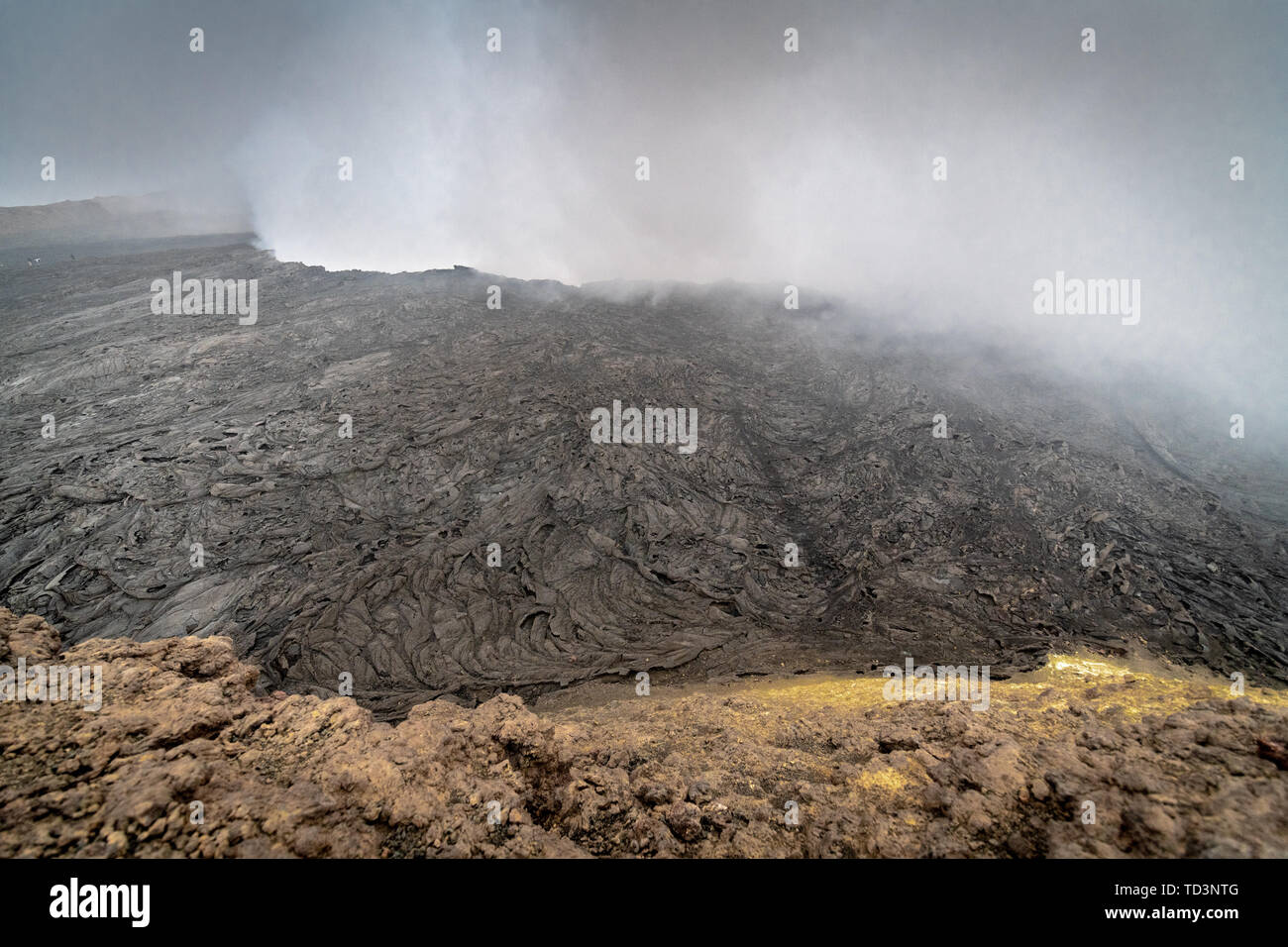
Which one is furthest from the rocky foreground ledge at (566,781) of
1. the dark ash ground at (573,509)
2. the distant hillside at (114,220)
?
the distant hillside at (114,220)

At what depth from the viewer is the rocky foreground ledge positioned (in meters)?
3.23

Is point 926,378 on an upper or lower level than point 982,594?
upper

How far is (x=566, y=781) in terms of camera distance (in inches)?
188

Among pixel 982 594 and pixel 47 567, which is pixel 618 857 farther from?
pixel 47 567

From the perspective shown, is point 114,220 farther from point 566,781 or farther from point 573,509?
point 566,781

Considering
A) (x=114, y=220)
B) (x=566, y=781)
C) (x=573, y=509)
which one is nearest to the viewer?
(x=566, y=781)

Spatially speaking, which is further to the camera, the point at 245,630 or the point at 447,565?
the point at 447,565

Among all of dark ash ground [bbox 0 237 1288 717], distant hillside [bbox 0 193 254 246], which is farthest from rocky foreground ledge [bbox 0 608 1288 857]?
distant hillside [bbox 0 193 254 246]

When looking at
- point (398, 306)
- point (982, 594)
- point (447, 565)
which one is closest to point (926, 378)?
point (982, 594)

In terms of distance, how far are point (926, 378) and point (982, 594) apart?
12.9 metres

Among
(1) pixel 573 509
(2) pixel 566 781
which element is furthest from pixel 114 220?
(2) pixel 566 781

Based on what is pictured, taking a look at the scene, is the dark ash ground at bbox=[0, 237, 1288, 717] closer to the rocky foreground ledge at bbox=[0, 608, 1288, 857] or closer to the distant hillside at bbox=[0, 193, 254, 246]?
the rocky foreground ledge at bbox=[0, 608, 1288, 857]

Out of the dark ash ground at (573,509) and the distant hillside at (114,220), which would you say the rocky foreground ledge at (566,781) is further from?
the distant hillside at (114,220)
